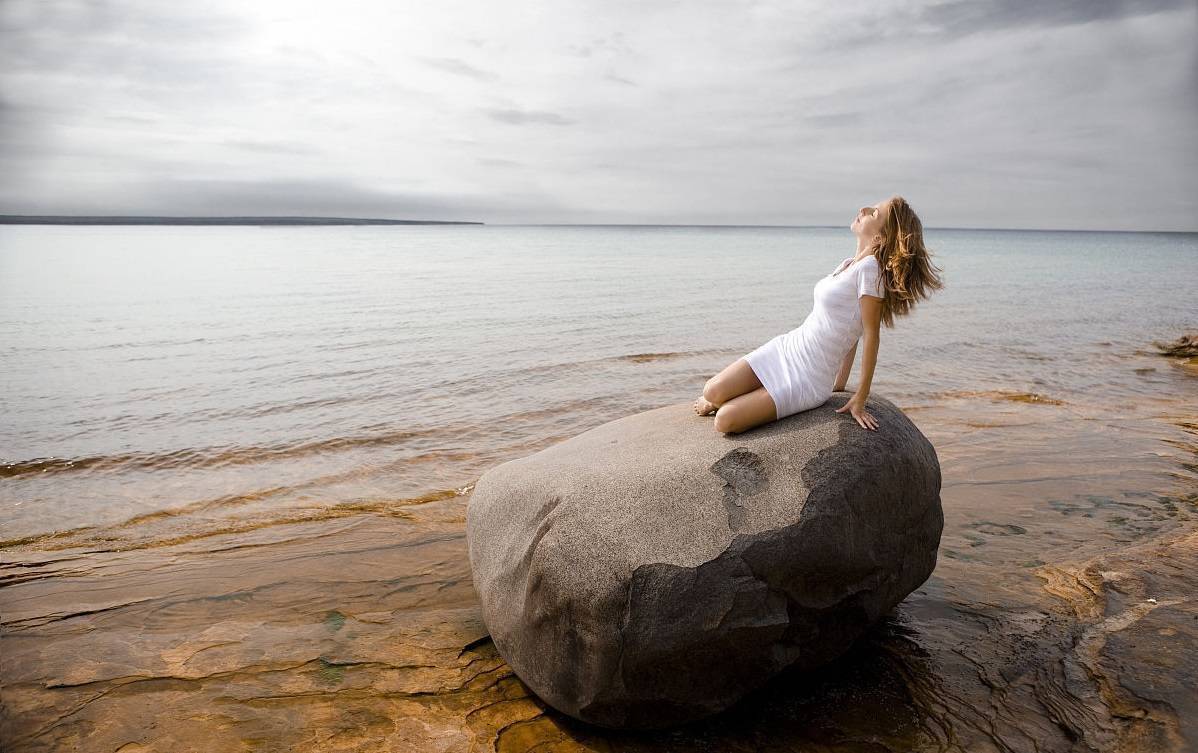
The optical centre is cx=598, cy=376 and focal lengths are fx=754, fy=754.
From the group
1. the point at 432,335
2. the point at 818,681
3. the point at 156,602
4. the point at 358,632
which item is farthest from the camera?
the point at 432,335

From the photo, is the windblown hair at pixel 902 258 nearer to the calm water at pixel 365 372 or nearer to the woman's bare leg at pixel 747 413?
the woman's bare leg at pixel 747 413

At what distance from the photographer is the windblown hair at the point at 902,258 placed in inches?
209

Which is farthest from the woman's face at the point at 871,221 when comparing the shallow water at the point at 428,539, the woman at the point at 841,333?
the shallow water at the point at 428,539

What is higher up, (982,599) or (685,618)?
(685,618)

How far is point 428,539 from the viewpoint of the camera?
721 cm

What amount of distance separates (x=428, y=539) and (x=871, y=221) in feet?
15.8

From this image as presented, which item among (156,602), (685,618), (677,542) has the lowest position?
(156,602)

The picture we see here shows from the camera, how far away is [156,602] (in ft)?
19.4

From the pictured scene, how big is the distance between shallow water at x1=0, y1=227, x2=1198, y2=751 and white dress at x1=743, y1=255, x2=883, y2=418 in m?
1.79

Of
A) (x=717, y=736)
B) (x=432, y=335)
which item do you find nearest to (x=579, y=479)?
(x=717, y=736)

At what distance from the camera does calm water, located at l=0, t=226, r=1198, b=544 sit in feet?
29.8

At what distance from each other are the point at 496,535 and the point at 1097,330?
23.4 m

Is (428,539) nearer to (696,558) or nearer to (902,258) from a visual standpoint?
(696,558)

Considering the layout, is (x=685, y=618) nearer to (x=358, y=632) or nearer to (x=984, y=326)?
(x=358, y=632)
